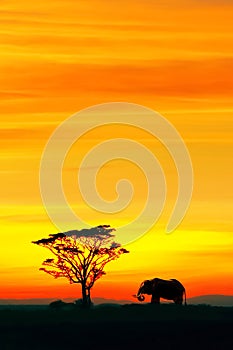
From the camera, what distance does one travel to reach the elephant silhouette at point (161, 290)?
10631cm

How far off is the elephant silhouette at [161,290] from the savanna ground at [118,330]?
13.5 metres

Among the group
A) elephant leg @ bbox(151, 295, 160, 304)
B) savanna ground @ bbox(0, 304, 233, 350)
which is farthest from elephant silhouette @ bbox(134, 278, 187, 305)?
savanna ground @ bbox(0, 304, 233, 350)

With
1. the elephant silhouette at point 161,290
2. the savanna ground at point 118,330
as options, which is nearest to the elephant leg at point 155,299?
the elephant silhouette at point 161,290

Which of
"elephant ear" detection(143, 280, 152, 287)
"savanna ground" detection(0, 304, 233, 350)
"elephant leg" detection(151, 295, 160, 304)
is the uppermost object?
"elephant ear" detection(143, 280, 152, 287)

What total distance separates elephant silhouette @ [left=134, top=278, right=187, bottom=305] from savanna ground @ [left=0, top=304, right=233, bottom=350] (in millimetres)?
13504

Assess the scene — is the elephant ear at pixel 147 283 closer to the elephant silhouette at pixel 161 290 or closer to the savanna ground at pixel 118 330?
the elephant silhouette at pixel 161 290

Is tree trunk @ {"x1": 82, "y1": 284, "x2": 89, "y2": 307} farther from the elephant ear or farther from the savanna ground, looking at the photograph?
the savanna ground

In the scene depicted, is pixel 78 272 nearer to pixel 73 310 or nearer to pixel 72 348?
pixel 73 310

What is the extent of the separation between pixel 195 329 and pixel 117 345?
510 centimetres

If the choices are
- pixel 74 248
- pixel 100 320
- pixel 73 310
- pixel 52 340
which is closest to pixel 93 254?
pixel 74 248

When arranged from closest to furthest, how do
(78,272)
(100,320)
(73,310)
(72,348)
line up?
(72,348) → (100,320) → (73,310) → (78,272)

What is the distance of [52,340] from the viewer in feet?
265

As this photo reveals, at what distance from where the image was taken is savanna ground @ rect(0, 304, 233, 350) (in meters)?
79.9

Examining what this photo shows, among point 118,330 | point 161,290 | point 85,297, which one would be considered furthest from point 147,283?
point 118,330
